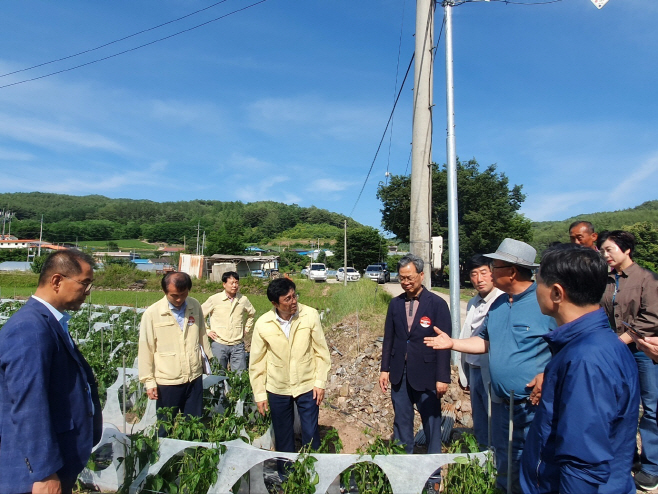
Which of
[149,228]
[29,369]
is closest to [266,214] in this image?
[149,228]

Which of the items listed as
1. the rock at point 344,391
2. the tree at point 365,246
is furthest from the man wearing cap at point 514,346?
the tree at point 365,246

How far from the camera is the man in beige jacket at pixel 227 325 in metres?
5.33

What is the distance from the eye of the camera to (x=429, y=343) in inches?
107

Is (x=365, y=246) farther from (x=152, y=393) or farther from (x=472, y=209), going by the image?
(x=152, y=393)

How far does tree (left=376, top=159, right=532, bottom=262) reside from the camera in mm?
31203

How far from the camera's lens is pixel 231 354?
17.7 ft

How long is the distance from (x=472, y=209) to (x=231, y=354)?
30.4 metres

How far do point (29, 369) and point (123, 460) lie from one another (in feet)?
4.98

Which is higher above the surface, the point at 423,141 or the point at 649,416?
the point at 423,141

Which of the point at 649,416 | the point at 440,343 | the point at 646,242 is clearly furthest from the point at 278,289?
the point at 646,242

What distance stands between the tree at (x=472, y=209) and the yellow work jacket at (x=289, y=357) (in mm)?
27641

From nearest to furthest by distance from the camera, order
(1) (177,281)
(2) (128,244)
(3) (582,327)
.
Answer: (3) (582,327) < (1) (177,281) < (2) (128,244)

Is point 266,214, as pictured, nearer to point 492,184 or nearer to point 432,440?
point 492,184

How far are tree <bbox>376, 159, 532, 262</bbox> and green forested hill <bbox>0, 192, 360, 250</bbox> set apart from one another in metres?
30.5
